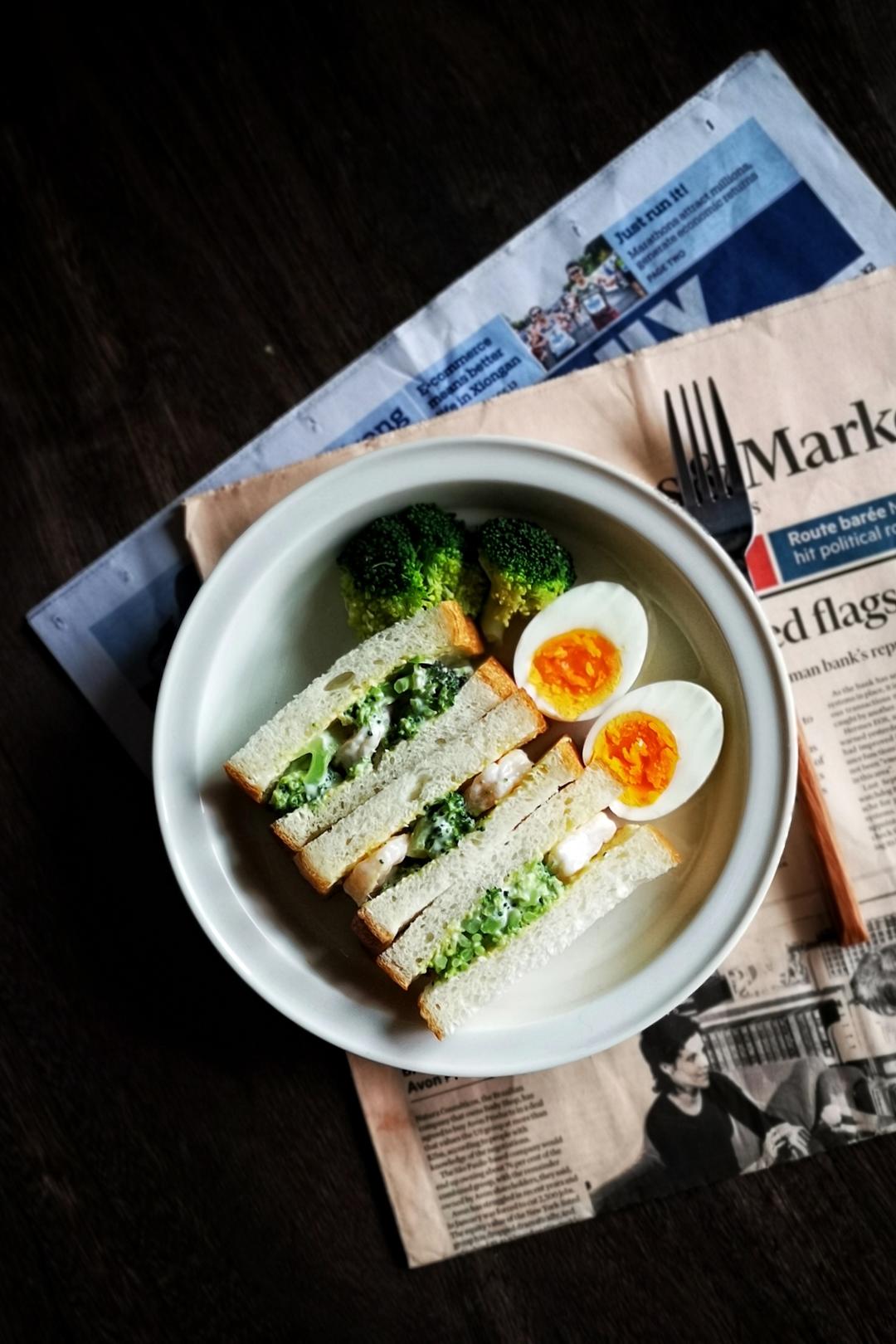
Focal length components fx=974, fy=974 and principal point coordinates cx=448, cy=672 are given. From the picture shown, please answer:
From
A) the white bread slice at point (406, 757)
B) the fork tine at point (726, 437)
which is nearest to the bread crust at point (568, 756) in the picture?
the white bread slice at point (406, 757)

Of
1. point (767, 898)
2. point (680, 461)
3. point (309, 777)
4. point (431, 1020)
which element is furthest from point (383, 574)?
point (767, 898)

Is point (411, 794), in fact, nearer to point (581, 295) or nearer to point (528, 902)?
point (528, 902)

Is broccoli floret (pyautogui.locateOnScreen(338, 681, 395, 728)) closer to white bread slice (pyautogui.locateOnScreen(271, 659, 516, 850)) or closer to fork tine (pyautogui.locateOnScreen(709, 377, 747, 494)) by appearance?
white bread slice (pyautogui.locateOnScreen(271, 659, 516, 850))

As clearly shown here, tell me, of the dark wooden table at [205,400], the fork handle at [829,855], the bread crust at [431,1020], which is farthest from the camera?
the dark wooden table at [205,400]

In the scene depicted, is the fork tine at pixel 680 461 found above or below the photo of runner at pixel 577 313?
below

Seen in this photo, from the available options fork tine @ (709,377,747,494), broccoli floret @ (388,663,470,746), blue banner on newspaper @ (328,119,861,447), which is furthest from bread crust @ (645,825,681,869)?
blue banner on newspaper @ (328,119,861,447)

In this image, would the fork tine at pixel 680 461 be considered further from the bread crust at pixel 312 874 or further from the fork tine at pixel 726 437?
the bread crust at pixel 312 874
